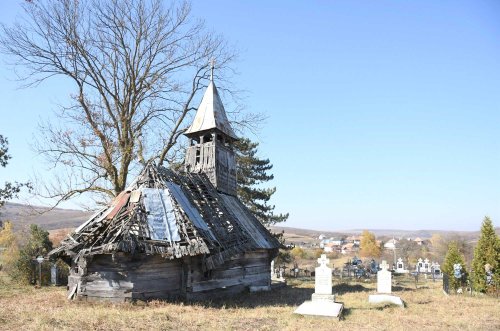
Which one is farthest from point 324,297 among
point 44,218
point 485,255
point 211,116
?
point 44,218

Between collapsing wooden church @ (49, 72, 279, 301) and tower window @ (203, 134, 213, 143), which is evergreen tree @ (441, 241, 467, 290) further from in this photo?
tower window @ (203, 134, 213, 143)

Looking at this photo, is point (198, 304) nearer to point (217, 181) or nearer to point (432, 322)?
point (432, 322)

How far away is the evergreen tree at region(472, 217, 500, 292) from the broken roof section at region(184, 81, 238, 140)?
588 inches

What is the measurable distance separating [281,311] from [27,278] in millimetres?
15151

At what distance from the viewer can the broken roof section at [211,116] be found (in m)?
22.7

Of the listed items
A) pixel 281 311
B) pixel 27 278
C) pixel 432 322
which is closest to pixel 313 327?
pixel 281 311

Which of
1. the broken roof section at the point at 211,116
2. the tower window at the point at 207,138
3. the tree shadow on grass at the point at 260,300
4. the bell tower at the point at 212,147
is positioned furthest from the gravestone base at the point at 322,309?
the tower window at the point at 207,138

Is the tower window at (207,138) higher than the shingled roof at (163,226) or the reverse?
higher

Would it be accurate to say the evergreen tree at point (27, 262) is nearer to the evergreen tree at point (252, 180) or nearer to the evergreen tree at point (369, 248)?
the evergreen tree at point (252, 180)

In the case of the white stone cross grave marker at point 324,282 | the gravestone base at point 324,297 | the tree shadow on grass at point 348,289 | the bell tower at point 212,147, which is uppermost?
the bell tower at point 212,147

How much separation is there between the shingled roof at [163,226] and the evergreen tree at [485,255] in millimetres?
11136

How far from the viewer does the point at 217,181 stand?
70.7 ft

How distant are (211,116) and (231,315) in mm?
13738

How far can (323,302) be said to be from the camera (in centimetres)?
1302
